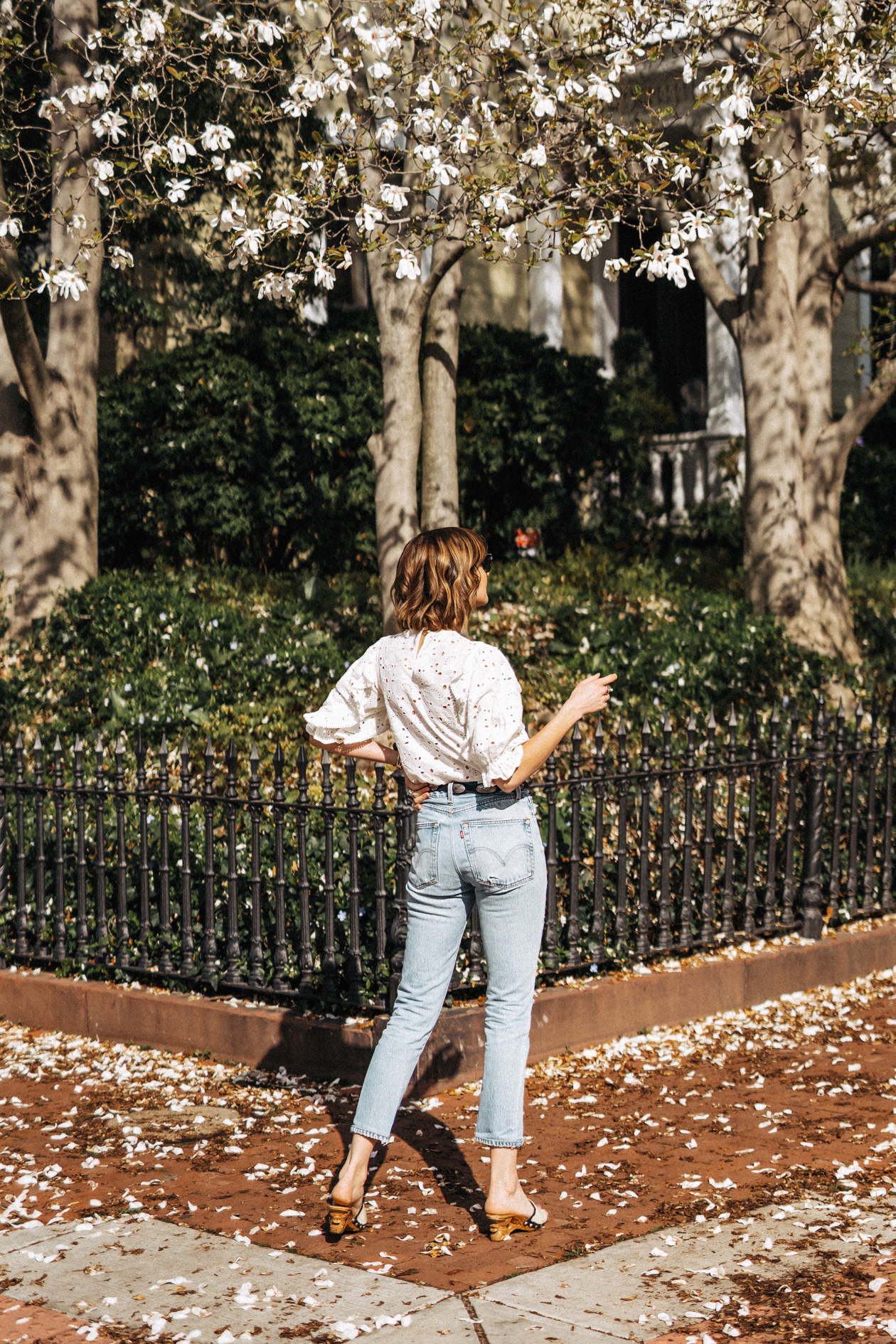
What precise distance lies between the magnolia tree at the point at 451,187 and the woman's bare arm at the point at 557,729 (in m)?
3.39

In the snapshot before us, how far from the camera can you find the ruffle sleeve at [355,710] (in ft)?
13.6

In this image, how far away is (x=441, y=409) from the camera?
29.3 ft

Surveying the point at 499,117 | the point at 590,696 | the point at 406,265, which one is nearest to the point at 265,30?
the point at 499,117

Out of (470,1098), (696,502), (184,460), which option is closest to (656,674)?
(470,1098)

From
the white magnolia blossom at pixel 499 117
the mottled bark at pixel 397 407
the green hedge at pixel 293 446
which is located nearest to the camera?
the white magnolia blossom at pixel 499 117

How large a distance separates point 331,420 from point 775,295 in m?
3.48

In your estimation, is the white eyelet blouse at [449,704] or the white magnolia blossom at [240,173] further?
the white magnolia blossom at [240,173]

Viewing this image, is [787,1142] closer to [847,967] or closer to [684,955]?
[684,955]

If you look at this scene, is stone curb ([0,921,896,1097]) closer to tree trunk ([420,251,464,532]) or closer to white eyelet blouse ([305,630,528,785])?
white eyelet blouse ([305,630,528,785])

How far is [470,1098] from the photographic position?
17.7 feet

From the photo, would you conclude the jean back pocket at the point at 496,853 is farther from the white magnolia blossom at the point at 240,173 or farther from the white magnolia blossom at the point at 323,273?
the white magnolia blossom at the point at 240,173

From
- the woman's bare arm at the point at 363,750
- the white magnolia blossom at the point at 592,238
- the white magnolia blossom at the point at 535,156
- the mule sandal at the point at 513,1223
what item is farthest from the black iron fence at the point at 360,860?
the white magnolia blossom at the point at 535,156

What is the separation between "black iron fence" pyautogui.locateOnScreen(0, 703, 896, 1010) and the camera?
5.83 m

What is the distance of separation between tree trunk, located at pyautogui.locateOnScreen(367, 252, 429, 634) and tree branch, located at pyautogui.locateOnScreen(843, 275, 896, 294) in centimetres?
328
